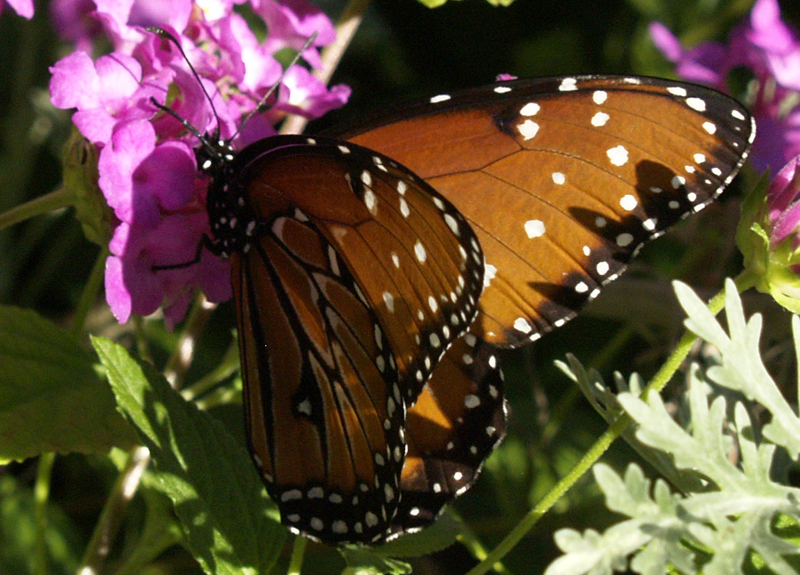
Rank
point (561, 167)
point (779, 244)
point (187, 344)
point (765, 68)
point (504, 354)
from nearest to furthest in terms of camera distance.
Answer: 1. point (779, 244)
2. point (561, 167)
3. point (187, 344)
4. point (765, 68)
5. point (504, 354)

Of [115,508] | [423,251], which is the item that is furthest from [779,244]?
[115,508]

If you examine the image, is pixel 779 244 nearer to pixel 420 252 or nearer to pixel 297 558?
pixel 420 252

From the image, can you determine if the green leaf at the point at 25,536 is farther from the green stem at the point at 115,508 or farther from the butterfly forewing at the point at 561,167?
the butterfly forewing at the point at 561,167

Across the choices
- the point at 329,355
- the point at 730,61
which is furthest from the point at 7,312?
Answer: the point at 730,61

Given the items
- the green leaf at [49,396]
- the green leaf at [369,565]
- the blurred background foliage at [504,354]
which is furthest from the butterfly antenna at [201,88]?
the blurred background foliage at [504,354]

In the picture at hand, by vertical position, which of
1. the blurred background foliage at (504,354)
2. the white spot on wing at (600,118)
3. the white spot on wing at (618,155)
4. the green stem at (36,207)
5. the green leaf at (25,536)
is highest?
the white spot on wing at (600,118)
